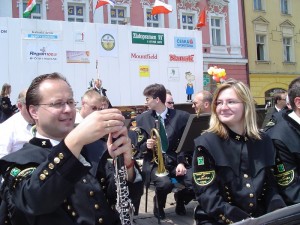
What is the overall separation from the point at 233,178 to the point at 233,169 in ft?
0.20

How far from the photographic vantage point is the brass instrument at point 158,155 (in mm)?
4906

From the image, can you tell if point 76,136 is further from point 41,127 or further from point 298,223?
point 298,223

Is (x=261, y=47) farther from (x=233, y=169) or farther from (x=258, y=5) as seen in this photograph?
(x=233, y=169)

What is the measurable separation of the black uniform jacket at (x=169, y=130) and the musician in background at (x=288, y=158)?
96.0 inches

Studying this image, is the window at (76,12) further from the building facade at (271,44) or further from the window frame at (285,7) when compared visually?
the window frame at (285,7)

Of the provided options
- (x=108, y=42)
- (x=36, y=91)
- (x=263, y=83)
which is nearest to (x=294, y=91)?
(x=36, y=91)

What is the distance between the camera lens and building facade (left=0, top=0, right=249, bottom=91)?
19795 mm

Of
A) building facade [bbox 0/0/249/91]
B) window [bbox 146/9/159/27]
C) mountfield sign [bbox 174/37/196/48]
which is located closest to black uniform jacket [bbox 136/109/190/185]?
mountfield sign [bbox 174/37/196/48]

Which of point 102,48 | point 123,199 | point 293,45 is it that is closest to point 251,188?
point 123,199

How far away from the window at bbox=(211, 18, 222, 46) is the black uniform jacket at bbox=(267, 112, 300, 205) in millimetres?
21507

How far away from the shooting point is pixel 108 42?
1515 centimetres

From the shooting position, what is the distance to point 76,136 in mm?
1603

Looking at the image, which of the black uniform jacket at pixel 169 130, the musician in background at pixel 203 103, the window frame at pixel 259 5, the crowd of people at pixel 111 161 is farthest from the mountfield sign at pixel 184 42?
the crowd of people at pixel 111 161

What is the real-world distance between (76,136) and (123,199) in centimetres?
38
